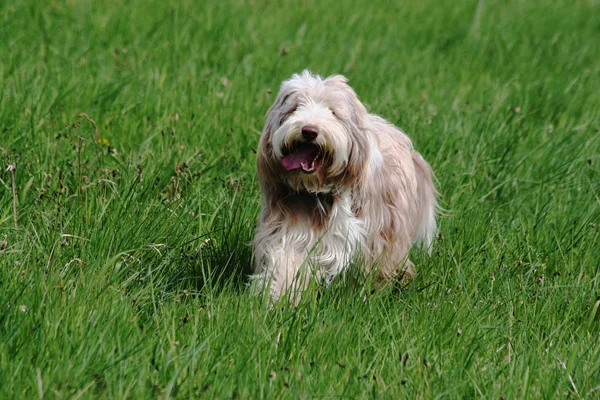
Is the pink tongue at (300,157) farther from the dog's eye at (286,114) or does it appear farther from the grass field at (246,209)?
the grass field at (246,209)

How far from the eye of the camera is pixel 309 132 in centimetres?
412

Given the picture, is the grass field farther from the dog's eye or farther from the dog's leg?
the dog's eye

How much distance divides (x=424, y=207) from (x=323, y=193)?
929mm

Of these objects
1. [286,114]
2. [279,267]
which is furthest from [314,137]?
[279,267]

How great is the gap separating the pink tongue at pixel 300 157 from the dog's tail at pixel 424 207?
111 centimetres

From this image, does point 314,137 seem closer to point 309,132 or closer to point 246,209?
point 309,132

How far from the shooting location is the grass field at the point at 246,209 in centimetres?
352

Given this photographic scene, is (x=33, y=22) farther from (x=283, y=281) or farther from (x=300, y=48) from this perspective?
(x=283, y=281)

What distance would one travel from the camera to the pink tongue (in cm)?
421

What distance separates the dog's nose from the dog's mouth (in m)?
0.08

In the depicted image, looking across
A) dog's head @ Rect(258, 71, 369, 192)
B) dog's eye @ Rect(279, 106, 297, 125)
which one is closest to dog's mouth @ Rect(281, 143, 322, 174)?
dog's head @ Rect(258, 71, 369, 192)

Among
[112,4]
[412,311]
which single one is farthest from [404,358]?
[112,4]

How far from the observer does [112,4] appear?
8.28 meters

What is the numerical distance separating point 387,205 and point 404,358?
1218 millimetres
